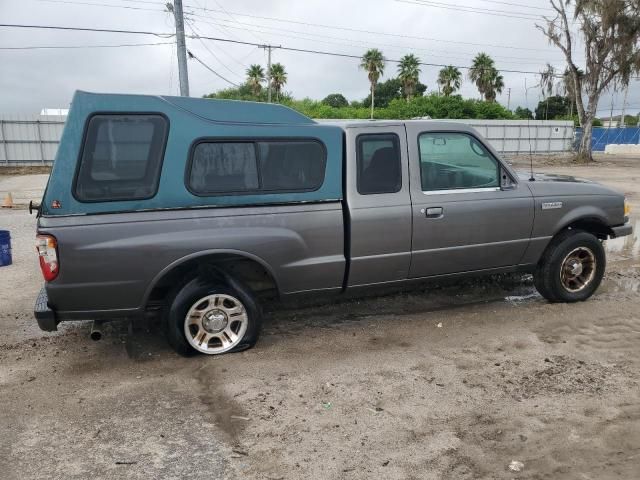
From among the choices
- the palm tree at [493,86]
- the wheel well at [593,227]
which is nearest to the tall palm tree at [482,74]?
the palm tree at [493,86]

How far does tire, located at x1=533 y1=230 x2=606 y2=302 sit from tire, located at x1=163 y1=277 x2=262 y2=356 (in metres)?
3.02

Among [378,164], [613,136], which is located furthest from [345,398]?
[613,136]

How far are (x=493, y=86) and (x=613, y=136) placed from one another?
14.3 meters

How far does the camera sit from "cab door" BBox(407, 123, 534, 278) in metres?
4.85

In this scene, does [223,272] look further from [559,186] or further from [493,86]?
[493,86]

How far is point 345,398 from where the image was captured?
374cm

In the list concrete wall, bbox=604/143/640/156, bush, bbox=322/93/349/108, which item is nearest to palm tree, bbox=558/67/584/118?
concrete wall, bbox=604/143/640/156

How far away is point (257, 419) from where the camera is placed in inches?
137

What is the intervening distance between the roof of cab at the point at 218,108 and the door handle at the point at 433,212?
4.18 feet

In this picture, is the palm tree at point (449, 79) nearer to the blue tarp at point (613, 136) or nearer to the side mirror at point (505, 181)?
the blue tarp at point (613, 136)

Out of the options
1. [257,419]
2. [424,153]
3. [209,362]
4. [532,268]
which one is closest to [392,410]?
[257,419]

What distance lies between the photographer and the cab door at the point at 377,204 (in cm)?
459

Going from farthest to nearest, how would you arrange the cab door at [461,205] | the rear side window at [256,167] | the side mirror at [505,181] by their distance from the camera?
the side mirror at [505,181] → the cab door at [461,205] → the rear side window at [256,167]

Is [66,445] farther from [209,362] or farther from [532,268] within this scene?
[532,268]
